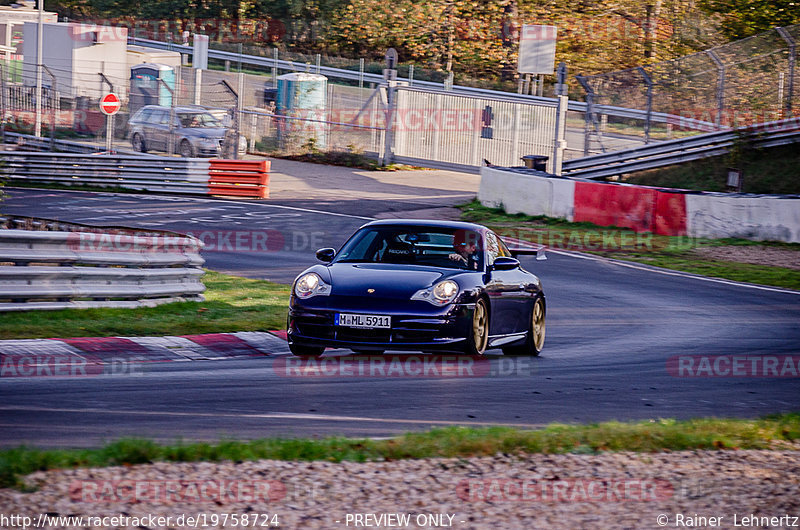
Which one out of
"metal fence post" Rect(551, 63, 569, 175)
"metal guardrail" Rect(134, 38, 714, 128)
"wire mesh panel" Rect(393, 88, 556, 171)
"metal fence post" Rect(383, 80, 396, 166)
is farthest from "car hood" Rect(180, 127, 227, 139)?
"metal fence post" Rect(551, 63, 569, 175)

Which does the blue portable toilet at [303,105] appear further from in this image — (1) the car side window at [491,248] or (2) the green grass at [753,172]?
(1) the car side window at [491,248]

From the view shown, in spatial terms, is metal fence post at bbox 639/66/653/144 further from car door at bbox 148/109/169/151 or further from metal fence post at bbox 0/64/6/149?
metal fence post at bbox 0/64/6/149

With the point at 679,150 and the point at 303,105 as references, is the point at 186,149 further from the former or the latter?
the point at 679,150

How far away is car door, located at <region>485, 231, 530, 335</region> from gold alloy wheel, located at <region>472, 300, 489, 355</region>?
12 cm

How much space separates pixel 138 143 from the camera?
32.5m

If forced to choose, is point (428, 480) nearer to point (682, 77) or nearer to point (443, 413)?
point (443, 413)

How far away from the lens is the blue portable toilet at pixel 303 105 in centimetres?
3597

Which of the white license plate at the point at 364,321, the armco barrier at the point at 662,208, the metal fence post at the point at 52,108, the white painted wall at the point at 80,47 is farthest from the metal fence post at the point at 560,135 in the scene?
the white license plate at the point at 364,321

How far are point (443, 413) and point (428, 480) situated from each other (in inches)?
83.6

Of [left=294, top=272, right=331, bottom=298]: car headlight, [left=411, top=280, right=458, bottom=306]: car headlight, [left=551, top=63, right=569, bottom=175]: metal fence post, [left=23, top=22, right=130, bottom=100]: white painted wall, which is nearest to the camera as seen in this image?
[left=411, top=280, right=458, bottom=306]: car headlight

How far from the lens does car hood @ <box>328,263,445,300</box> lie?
30.8 ft

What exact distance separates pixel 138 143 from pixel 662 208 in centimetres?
1713

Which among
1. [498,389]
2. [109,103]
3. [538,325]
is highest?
[109,103]

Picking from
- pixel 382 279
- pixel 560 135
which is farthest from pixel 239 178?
pixel 382 279
